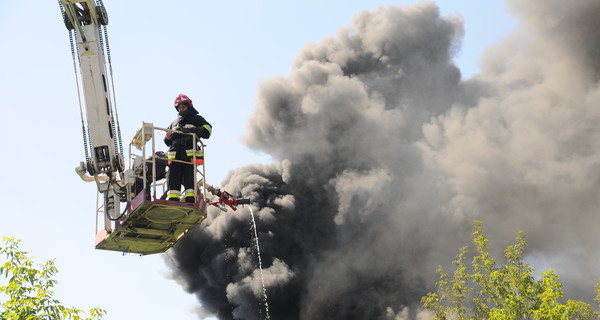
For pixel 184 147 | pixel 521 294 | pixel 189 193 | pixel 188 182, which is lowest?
pixel 521 294

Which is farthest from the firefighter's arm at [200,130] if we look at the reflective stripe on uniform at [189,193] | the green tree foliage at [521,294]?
the green tree foliage at [521,294]

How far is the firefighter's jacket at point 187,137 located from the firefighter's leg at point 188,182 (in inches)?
6.0

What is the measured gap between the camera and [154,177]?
11.1 meters

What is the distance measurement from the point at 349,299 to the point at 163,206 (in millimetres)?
36510

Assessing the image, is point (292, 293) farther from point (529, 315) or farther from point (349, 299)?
point (529, 315)

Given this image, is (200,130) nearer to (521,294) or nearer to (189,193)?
(189,193)

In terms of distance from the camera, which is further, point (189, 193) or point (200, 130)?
point (200, 130)

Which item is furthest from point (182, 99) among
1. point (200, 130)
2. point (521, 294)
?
point (521, 294)

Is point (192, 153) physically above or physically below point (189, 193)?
above

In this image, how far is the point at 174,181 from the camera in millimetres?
11516

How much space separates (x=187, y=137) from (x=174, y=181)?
0.77m

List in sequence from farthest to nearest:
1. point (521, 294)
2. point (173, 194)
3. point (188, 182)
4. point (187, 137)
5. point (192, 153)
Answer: point (521, 294)
point (187, 137)
point (192, 153)
point (188, 182)
point (173, 194)

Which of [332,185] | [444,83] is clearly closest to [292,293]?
[332,185]

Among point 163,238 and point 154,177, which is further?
point 163,238
